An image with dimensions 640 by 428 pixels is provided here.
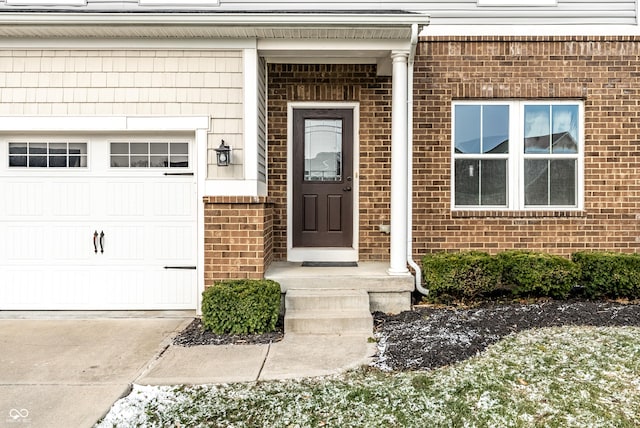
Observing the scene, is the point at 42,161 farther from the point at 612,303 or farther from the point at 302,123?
the point at 612,303

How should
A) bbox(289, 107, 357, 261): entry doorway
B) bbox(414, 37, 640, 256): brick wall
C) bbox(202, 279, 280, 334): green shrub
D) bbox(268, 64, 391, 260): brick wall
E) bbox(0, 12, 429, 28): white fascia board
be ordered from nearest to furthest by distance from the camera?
bbox(202, 279, 280, 334): green shrub → bbox(0, 12, 429, 28): white fascia board → bbox(414, 37, 640, 256): brick wall → bbox(268, 64, 391, 260): brick wall → bbox(289, 107, 357, 261): entry doorway

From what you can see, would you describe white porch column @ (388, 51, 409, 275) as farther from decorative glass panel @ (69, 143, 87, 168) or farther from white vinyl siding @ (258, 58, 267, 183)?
decorative glass panel @ (69, 143, 87, 168)

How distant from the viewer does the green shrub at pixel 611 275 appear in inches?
200

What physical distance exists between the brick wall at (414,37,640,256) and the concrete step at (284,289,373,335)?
1526mm

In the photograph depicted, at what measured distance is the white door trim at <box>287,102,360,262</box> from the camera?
601 centimetres

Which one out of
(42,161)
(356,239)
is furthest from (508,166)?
(42,161)

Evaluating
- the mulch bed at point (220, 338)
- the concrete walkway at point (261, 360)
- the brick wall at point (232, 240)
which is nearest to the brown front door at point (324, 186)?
the brick wall at point (232, 240)

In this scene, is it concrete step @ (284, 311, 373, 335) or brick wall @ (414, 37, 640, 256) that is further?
brick wall @ (414, 37, 640, 256)

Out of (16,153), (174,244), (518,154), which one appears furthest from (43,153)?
(518,154)

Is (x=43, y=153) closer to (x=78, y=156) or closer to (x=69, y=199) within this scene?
(x=78, y=156)

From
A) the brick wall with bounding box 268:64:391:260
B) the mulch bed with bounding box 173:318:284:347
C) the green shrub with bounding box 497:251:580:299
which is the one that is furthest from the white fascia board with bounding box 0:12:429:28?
the mulch bed with bounding box 173:318:284:347

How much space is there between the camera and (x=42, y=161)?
523 cm

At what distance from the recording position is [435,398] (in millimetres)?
2961

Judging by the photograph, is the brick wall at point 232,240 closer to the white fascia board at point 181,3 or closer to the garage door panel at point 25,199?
the garage door panel at point 25,199
